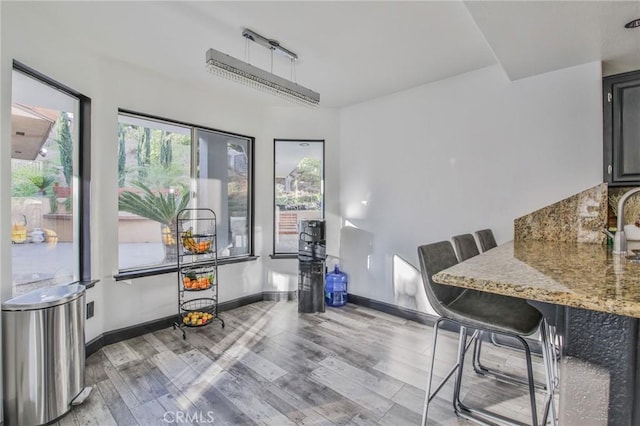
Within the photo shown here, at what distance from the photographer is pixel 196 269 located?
3301 millimetres

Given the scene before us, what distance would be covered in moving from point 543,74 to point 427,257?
85.7 inches

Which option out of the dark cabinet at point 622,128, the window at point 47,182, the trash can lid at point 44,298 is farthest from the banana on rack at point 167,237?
the dark cabinet at point 622,128

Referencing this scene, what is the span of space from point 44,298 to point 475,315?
8.04 ft

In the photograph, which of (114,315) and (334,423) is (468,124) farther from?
(114,315)

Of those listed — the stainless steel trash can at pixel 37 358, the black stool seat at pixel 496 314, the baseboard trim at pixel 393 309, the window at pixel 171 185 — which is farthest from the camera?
the baseboard trim at pixel 393 309

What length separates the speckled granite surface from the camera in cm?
220

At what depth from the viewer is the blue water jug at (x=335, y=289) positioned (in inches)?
151

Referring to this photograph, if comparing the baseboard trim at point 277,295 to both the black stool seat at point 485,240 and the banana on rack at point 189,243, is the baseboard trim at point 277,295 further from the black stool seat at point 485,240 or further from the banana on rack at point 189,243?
the black stool seat at point 485,240

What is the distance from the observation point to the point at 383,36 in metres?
2.31

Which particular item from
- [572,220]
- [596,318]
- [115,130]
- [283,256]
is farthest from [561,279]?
[115,130]

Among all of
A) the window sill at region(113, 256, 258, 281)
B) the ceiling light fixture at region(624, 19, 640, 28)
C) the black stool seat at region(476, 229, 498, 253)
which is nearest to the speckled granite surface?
the black stool seat at region(476, 229, 498, 253)

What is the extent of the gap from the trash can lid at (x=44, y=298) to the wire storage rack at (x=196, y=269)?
105 centimetres

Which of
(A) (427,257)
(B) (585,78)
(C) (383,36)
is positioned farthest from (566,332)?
(B) (585,78)

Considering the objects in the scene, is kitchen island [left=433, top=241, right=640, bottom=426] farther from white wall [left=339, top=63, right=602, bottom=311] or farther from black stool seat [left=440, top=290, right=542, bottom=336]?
white wall [left=339, top=63, right=602, bottom=311]
